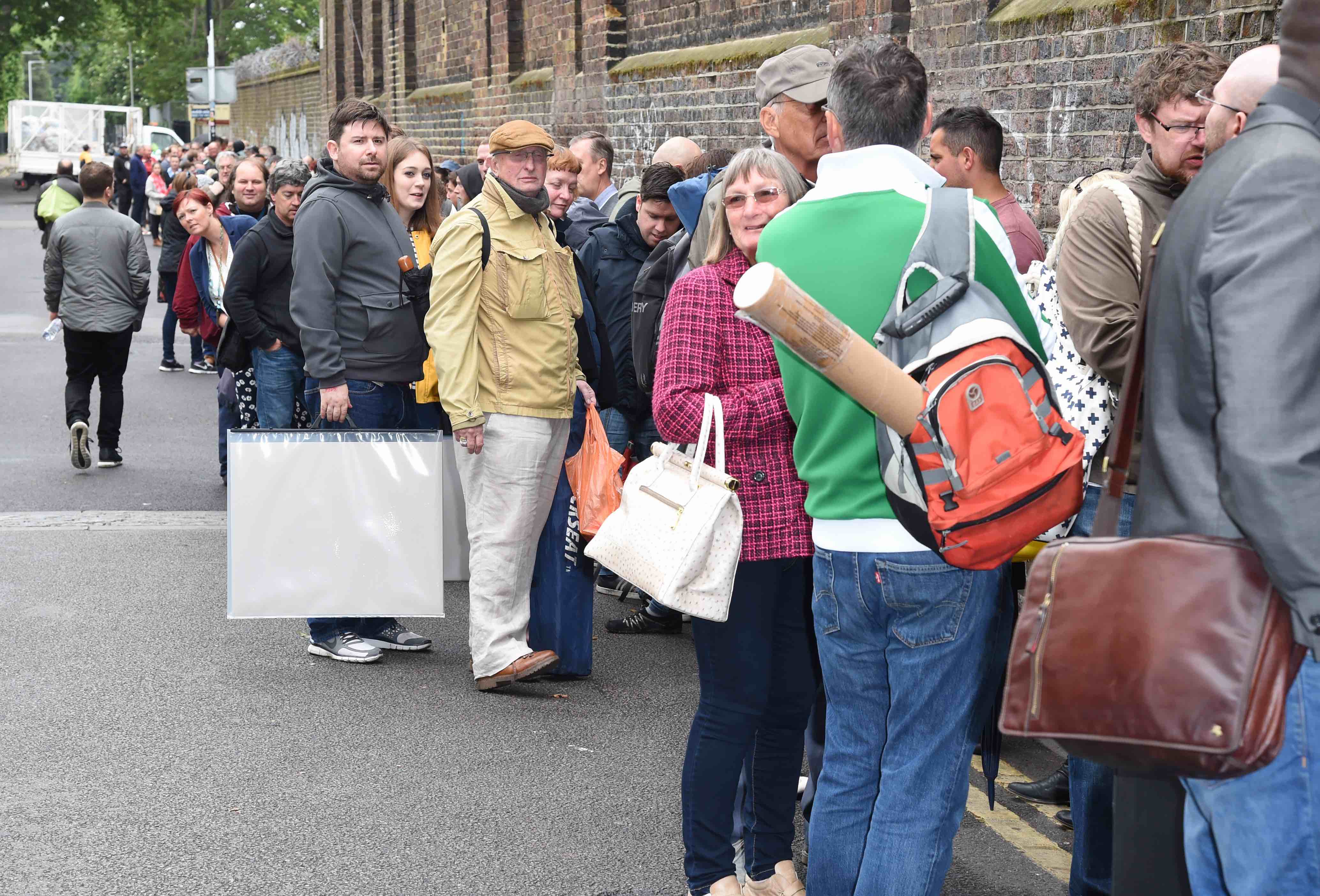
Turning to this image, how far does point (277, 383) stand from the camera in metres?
6.58

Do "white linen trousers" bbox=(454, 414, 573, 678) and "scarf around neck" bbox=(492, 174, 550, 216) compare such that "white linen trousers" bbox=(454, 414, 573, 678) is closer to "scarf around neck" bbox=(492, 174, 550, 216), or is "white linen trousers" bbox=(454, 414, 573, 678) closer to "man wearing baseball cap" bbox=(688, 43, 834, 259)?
"scarf around neck" bbox=(492, 174, 550, 216)

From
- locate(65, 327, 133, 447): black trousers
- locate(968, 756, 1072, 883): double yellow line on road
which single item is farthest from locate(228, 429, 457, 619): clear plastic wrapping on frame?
locate(65, 327, 133, 447): black trousers

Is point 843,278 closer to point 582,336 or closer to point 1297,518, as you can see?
point 1297,518

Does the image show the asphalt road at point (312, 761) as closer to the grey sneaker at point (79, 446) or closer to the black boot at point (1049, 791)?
the black boot at point (1049, 791)

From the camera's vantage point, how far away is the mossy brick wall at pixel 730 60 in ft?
22.2

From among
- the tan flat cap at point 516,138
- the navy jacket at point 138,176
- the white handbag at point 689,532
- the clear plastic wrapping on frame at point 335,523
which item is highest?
the navy jacket at point 138,176

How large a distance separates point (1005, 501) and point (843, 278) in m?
0.54

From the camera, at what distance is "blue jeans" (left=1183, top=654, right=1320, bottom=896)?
2.09 meters

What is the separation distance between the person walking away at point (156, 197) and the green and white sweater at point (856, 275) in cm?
2749

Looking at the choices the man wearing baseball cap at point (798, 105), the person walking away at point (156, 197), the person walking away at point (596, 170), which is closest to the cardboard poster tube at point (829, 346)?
the man wearing baseball cap at point (798, 105)

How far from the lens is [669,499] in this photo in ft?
11.4

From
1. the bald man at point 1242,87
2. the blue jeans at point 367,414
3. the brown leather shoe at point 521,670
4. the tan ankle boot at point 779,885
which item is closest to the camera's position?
the bald man at point 1242,87

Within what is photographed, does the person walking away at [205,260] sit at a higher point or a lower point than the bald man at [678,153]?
lower

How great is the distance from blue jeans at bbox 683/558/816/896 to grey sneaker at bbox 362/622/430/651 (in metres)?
2.69
